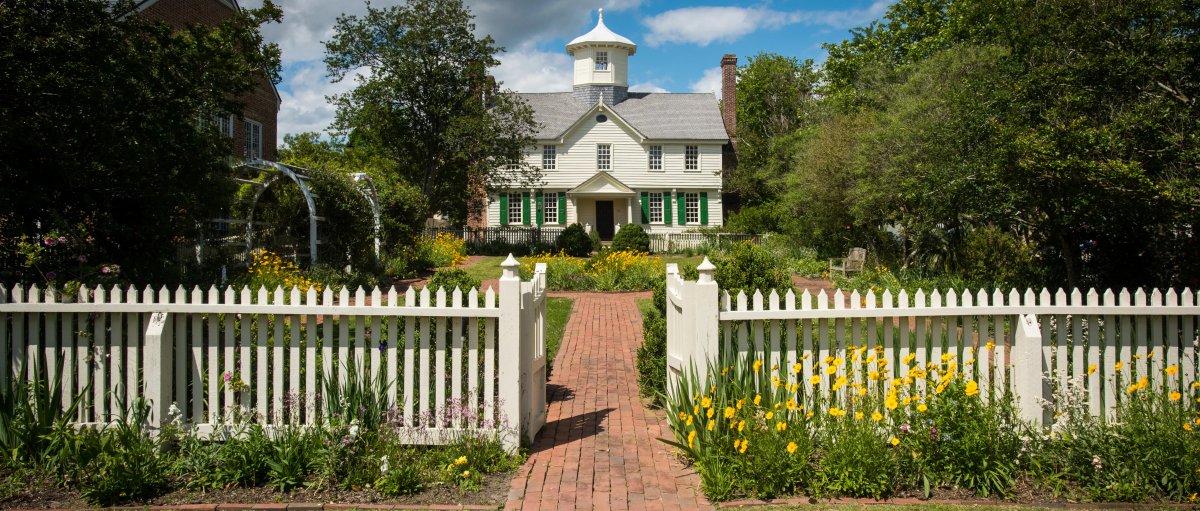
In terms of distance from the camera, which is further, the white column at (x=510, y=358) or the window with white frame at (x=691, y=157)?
the window with white frame at (x=691, y=157)

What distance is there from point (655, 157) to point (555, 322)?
Answer: 27.7 meters

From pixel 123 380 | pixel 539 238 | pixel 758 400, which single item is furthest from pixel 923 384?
pixel 539 238

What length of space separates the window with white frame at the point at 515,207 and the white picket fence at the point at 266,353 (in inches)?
1323

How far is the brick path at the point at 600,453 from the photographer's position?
4.85 meters

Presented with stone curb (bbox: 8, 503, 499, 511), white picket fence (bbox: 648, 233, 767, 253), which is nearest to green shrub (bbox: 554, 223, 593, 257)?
white picket fence (bbox: 648, 233, 767, 253)

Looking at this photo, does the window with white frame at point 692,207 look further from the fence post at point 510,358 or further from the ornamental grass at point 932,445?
the fence post at point 510,358

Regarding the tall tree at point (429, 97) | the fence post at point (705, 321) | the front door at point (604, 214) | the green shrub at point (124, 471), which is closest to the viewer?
the green shrub at point (124, 471)

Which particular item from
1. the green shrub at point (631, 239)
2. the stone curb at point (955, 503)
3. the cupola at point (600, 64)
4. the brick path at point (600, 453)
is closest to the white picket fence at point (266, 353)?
the brick path at point (600, 453)

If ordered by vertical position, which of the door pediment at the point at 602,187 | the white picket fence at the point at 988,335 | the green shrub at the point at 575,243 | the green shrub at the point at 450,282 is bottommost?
the white picket fence at the point at 988,335

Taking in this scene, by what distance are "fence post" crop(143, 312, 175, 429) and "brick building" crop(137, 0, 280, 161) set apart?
634 inches

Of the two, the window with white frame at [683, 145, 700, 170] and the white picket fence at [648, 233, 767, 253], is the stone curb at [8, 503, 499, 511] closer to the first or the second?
the white picket fence at [648, 233, 767, 253]

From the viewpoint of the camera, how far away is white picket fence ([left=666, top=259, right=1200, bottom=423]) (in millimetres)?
5445

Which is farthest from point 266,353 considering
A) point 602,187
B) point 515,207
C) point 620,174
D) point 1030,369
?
point 620,174

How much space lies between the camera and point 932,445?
16.0ft
